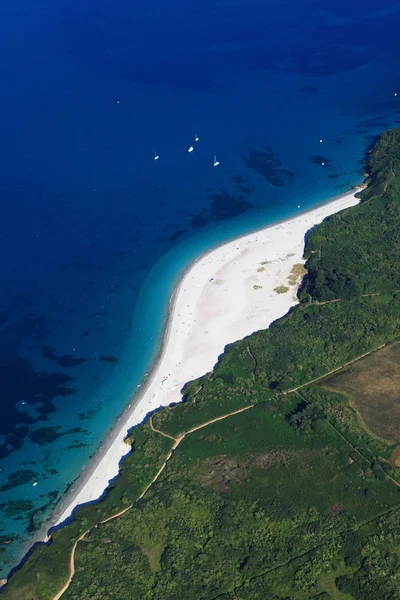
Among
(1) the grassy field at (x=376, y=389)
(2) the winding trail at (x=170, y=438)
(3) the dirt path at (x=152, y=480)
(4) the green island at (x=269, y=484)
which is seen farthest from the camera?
(1) the grassy field at (x=376, y=389)

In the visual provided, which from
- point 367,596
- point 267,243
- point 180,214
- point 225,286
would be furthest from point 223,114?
point 367,596

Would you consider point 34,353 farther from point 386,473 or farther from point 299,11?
point 299,11

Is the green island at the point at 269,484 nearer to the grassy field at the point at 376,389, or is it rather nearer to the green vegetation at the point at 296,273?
the grassy field at the point at 376,389

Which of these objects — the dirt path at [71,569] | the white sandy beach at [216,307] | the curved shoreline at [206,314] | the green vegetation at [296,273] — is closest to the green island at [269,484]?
the dirt path at [71,569]

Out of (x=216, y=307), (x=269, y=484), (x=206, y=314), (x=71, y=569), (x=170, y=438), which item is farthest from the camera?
(x=216, y=307)

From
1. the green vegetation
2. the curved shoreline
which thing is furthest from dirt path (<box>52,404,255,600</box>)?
the green vegetation

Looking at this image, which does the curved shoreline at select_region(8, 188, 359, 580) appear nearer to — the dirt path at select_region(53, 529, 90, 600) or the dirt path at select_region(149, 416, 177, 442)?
the dirt path at select_region(149, 416, 177, 442)

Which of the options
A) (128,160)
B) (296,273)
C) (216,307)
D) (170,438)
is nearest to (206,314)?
(216,307)

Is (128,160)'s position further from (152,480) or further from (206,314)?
(152,480)
